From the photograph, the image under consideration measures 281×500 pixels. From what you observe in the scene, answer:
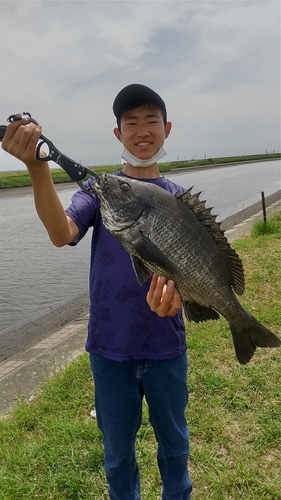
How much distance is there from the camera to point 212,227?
88.9 inches

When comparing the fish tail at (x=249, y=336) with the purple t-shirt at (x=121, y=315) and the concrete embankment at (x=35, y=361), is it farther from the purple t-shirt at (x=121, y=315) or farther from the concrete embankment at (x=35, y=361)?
the concrete embankment at (x=35, y=361)

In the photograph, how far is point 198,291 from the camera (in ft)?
7.25

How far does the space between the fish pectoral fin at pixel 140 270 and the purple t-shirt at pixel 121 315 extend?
347 mm

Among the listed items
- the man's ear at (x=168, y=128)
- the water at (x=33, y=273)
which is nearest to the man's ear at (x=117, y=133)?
the man's ear at (x=168, y=128)

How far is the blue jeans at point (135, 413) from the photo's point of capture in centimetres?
246

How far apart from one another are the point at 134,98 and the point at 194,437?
9.23ft

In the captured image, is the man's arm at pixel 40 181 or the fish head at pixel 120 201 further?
the fish head at pixel 120 201

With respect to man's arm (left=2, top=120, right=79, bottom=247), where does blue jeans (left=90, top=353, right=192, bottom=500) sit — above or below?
below

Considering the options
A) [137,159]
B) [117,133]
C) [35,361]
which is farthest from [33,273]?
[137,159]

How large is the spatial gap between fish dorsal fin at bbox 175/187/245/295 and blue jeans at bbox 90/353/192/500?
0.64 metres

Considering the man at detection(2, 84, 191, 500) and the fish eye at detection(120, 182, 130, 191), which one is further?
the man at detection(2, 84, 191, 500)

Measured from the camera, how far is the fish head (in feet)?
6.77

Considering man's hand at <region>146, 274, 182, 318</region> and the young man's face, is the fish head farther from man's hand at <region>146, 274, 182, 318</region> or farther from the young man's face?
the young man's face

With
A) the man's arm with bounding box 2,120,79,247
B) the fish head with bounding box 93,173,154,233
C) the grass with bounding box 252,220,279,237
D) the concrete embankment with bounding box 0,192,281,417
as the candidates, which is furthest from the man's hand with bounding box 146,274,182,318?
the grass with bounding box 252,220,279,237
